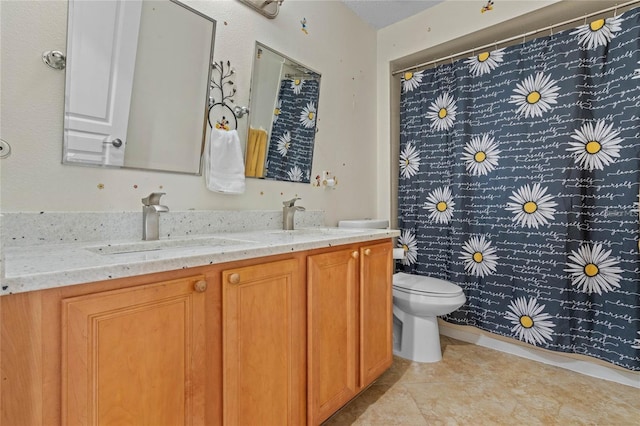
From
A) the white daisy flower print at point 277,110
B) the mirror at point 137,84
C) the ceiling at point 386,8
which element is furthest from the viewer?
the ceiling at point 386,8

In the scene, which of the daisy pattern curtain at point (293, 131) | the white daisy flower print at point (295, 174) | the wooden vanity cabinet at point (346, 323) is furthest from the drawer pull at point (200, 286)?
the white daisy flower print at point (295, 174)

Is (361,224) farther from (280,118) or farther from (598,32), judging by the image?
(598,32)

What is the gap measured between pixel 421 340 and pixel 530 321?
2.28ft

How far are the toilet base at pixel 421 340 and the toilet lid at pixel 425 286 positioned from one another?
212 mm

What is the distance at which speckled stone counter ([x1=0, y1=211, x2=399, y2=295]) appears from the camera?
2.08 ft

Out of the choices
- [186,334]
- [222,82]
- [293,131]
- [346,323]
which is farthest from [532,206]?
[186,334]

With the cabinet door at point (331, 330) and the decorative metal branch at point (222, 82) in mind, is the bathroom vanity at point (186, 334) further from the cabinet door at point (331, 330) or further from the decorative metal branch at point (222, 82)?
the decorative metal branch at point (222, 82)

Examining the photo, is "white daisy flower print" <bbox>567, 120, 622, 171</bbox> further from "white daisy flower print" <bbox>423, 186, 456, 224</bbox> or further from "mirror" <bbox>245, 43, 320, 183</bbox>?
"mirror" <bbox>245, 43, 320, 183</bbox>

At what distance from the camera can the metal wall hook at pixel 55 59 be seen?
1.01 metres

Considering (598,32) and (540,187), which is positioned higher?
(598,32)

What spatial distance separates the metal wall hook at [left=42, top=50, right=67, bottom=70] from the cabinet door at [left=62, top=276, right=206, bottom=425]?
2.82ft

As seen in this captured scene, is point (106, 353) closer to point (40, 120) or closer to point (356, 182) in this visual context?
point (40, 120)

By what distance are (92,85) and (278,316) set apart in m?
1.07

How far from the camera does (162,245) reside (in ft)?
3.81
